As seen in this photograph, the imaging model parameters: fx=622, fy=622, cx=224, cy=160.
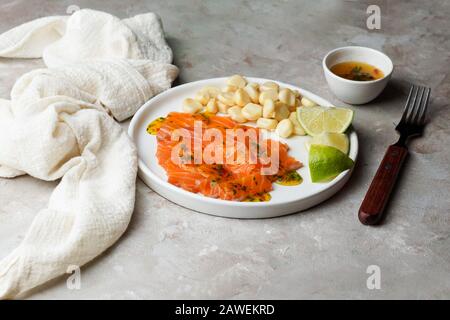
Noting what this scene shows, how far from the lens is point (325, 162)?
1.45m

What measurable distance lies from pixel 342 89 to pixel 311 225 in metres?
0.52

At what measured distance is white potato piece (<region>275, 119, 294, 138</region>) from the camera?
1.62 meters

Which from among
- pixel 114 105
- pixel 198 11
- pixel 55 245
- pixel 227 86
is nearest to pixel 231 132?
pixel 227 86

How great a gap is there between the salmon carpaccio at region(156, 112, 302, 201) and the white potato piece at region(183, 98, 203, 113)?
121 mm

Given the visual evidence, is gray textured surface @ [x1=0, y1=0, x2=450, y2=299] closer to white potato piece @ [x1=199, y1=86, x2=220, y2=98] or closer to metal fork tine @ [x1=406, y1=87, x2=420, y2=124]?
metal fork tine @ [x1=406, y1=87, x2=420, y2=124]

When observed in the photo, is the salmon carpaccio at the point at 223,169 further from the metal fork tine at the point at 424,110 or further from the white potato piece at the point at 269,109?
the metal fork tine at the point at 424,110

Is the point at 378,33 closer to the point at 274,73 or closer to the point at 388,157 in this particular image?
the point at 274,73

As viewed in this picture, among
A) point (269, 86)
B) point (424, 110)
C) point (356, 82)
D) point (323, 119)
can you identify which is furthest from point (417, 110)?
point (269, 86)

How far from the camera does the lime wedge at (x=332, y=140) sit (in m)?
1.54

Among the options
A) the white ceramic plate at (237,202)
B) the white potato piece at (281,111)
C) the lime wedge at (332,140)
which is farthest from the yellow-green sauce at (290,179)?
the white potato piece at (281,111)

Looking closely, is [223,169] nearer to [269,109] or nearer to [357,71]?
[269,109]

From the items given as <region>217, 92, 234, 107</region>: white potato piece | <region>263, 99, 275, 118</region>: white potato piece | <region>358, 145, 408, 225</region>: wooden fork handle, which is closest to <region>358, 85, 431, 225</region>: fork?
<region>358, 145, 408, 225</region>: wooden fork handle

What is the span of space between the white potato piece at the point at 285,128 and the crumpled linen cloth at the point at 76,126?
39cm

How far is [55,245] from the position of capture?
1.27 meters
